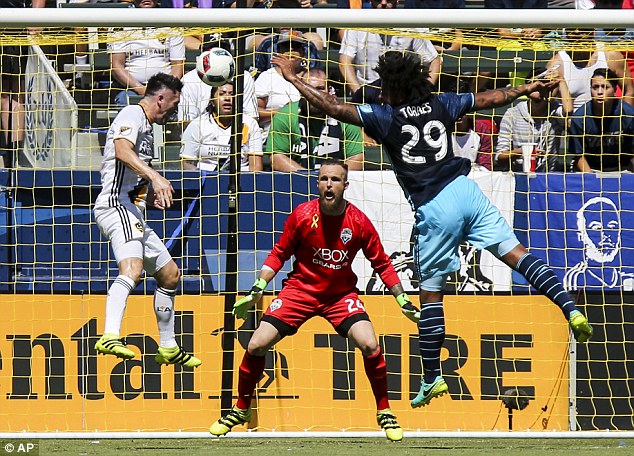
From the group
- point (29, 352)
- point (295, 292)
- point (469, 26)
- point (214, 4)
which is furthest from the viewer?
point (214, 4)

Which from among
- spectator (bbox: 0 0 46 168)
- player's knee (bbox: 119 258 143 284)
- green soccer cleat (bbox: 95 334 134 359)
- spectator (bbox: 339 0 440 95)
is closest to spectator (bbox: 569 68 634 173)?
spectator (bbox: 339 0 440 95)

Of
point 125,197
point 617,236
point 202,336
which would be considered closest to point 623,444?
point 617,236

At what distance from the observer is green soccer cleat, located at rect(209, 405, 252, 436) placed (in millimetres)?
7723

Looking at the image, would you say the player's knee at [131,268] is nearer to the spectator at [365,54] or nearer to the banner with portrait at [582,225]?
the spectator at [365,54]

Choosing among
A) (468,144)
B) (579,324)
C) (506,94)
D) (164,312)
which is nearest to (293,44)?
(468,144)

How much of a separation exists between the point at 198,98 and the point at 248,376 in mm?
3017

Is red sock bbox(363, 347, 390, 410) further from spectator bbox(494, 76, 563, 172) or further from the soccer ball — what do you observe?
spectator bbox(494, 76, 563, 172)

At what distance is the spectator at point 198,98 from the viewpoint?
9625mm

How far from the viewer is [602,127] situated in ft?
31.1

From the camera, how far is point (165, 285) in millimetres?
8078

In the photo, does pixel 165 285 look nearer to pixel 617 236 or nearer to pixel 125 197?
pixel 125 197

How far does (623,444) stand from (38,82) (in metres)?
5.82

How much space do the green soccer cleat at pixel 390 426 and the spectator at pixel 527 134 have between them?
301 centimetres

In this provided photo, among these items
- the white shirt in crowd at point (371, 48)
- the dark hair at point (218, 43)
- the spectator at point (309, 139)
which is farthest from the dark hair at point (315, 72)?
the dark hair at point (218, 43)
